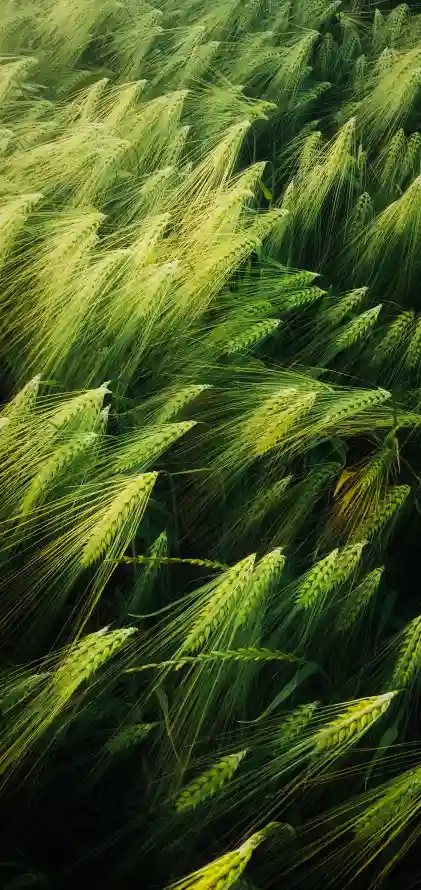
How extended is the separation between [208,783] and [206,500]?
1.26 feet

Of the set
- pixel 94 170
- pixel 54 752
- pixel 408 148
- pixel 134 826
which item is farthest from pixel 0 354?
pixel 408 148

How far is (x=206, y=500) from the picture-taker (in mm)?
1035

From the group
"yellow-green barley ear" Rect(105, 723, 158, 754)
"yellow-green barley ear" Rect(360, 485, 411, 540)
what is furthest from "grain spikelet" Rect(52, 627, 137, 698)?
"yellow-green barley ear" Rect(360, 485, 411, 540)

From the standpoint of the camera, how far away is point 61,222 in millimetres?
1210

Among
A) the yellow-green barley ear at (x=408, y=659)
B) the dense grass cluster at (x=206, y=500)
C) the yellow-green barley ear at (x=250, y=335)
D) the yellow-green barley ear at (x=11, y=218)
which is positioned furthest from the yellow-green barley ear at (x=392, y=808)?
the yellow-green barley ear at (x=11, y=218)

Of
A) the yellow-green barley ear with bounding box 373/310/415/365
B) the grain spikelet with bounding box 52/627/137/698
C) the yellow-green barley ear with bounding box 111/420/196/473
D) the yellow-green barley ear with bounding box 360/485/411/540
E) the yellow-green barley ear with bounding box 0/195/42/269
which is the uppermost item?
the yellow-green barley ear with bounding box 0/195/42/269

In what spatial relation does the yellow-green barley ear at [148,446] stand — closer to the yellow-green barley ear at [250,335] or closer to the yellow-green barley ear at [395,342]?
the yellow-green barley ear at [250,335]

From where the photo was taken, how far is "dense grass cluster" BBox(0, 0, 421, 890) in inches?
30.5

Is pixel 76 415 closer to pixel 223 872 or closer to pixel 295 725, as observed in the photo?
pixel 295 725

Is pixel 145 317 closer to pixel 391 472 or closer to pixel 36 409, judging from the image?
pixel 36 409

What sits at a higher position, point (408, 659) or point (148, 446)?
point (148, 446)

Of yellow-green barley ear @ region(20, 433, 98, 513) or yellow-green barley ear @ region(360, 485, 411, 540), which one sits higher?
yellow-green barley ear @ region(20, 433, 98, 513)

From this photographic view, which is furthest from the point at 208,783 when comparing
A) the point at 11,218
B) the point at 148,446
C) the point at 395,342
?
the point at 11,218

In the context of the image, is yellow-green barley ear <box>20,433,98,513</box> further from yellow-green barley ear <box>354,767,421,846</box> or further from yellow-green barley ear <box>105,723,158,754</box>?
yellow-green barley ear <box>354,767,421,846</box>
